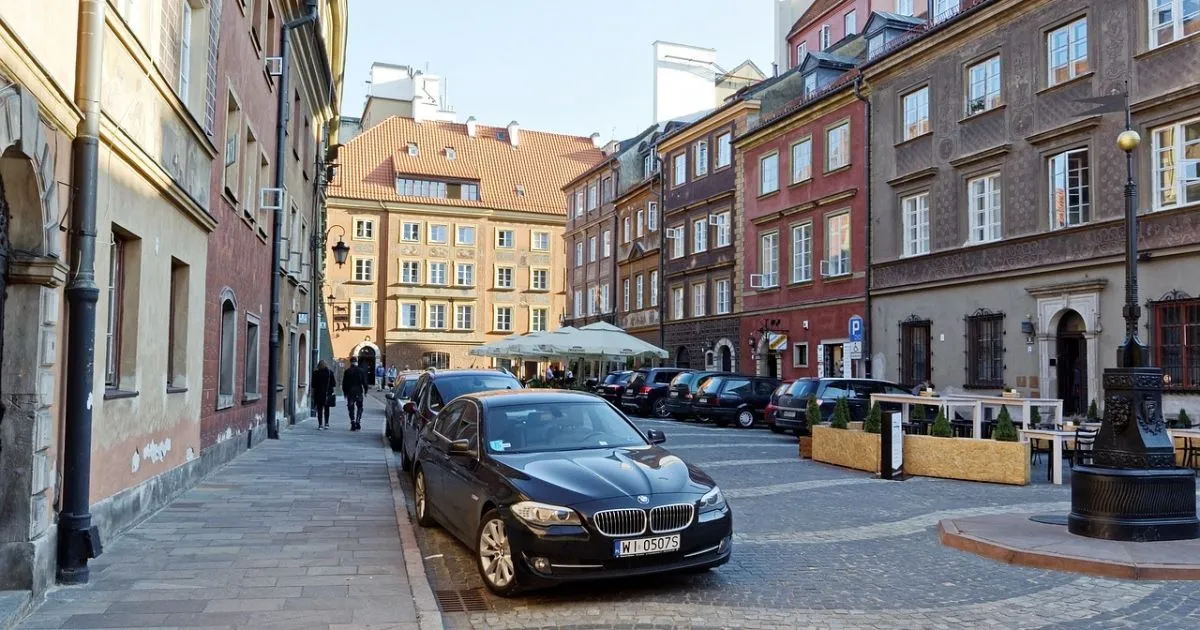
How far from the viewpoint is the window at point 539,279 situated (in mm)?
68688

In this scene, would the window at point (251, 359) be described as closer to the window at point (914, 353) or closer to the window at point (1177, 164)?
the window at point (914, 353)

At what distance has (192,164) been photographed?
11695 mm

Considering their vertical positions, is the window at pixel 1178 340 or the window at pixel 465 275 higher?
the window at pixel 465 275

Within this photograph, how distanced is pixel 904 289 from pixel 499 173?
45.8 metres

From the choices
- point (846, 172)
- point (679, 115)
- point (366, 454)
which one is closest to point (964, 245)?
point (846, 172)

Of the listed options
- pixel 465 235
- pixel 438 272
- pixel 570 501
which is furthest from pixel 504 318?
pixel 570 501

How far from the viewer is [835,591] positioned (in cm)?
727

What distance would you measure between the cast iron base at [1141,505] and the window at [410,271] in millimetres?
59168

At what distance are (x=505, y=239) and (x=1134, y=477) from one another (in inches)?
2376

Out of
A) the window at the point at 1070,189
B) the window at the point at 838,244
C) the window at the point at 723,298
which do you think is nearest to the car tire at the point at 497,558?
the window at the point at 1070,189

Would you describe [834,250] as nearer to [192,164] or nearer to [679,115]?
[192,164]

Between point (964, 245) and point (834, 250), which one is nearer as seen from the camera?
point (964, 245)

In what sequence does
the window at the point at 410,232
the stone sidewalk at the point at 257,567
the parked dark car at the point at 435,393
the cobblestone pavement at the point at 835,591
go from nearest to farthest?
the stone sidewalk at the point at 257,567, the cobblestone pavement at the point at 835,591, the parked dark car at the point at 435,393, the window at the point at 410,232

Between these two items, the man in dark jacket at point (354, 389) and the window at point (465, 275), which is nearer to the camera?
the man in dark jacket at point (354, 389)
